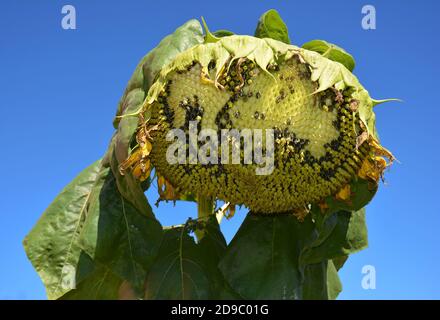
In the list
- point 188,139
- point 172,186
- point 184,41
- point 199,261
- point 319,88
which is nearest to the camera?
point 319,88

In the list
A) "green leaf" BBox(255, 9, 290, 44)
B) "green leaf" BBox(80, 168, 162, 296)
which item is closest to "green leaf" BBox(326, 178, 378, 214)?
"green leaf" BBox(255, 9, 290, 44)

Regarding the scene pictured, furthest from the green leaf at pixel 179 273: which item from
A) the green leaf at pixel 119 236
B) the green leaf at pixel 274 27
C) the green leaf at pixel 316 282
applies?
the green leaf at pixel 274 27

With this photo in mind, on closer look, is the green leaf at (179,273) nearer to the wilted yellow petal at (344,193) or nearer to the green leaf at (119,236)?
the green leaf at (119,236)

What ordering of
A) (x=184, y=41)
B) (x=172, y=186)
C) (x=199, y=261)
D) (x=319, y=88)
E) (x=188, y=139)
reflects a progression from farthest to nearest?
1. (x=199, y=261)
2. (x=172, y=186)
3. (x=184, y=41)
4. (x=188, y=139)
5. (x=319, y=88)

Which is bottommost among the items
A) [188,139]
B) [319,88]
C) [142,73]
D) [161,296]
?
[161,296]

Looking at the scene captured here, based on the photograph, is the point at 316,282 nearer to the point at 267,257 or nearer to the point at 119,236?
the point at 267,257

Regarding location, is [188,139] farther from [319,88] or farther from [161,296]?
[161,296]

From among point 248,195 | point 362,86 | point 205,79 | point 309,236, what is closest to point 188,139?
point 205,79

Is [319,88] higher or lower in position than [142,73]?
lower

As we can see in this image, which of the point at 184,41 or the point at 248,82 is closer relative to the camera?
the point at 248,82
